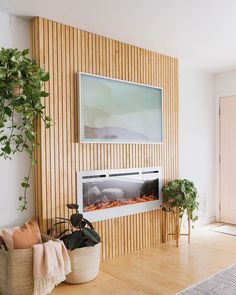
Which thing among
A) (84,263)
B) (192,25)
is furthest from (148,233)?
(192,25)

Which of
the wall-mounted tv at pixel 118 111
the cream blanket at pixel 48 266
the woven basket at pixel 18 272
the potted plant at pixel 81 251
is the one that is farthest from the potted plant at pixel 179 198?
the woven basket at pixel 18 272

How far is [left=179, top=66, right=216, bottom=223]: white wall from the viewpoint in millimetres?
4496

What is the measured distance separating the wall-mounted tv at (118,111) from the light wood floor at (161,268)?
4.41 feet

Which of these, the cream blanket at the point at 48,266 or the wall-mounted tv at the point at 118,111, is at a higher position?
the wall-mounted tv at the point at 118,111

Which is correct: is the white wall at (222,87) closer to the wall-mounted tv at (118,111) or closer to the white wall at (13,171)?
the wall-mounted tv at (118,111)

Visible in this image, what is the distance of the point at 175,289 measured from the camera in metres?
2.57

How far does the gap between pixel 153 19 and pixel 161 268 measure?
8.24 ft

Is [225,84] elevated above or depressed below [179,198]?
above

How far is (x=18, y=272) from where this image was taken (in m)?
2.28

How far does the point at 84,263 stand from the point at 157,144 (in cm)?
→ 180

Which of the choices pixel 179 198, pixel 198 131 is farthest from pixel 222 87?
pixel 179 198

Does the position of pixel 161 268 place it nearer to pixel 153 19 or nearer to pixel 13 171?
pixel 13 171

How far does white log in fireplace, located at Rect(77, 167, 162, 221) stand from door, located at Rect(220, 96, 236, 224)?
1.63 meters

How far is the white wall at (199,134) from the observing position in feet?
14.8
